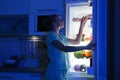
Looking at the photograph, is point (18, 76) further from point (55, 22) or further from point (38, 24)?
point (55, 22)

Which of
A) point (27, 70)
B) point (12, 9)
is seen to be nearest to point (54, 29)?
point (27, 70)

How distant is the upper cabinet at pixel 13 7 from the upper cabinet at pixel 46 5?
99mm

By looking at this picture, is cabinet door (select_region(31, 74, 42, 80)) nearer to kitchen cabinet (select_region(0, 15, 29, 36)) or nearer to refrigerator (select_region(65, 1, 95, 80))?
refrigerator (select_region(65, 1, 95, 80))

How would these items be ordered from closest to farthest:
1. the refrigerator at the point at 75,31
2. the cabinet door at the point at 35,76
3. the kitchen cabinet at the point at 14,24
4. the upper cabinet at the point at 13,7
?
the refrigerator at the point at 75,31 → the cabinet door at the point at 35,76 → the upper cabinet at the point at 13,7 → the kitchen cabinet at the point at 14,24

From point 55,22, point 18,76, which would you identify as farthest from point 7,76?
point 55,22

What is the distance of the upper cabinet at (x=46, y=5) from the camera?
300 cm

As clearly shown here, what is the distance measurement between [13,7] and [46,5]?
51 centimetres

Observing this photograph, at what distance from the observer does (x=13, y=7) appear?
3.29m

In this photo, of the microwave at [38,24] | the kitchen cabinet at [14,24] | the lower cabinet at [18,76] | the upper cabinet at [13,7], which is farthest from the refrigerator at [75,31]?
the kitchen cabinet at [14,24]

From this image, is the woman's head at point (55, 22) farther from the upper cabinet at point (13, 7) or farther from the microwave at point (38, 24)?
the upper cabinet at point (13, 7)

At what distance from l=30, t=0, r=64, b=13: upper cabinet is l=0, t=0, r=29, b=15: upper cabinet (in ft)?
0.32

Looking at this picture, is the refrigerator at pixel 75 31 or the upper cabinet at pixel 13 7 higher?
the upper cabinet at pixel 13 7

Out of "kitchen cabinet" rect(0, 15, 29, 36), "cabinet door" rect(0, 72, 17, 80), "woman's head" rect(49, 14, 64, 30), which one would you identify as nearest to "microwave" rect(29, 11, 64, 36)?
"kitchen cabinet" rect(0, 15, 29, 36)

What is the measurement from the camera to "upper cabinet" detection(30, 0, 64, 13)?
3.00 m
